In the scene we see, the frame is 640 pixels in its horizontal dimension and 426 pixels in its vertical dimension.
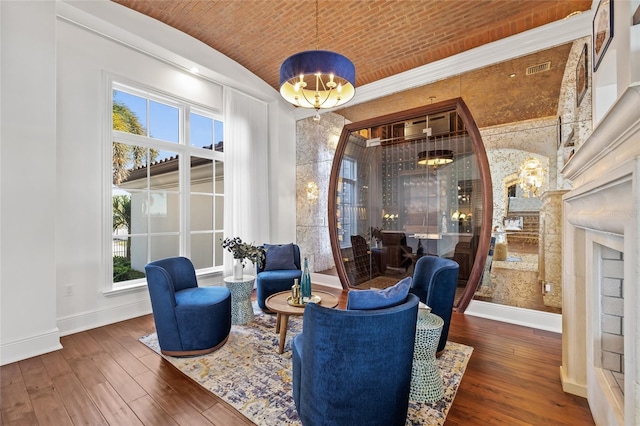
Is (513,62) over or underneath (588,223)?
over

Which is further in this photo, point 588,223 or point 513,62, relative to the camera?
point 513,62

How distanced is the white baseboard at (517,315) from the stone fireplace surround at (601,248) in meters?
1.30

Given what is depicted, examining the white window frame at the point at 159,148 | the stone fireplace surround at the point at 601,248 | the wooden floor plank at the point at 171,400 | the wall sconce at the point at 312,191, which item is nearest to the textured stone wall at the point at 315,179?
the wall sconce at the point at 312,191

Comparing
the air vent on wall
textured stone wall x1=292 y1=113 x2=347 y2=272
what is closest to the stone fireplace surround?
the air vent on wall

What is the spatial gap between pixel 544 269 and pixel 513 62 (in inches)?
106

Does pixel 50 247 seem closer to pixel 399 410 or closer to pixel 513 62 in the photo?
pixel 399 410

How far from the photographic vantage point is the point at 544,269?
137 inches

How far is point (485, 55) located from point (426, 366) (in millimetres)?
4001

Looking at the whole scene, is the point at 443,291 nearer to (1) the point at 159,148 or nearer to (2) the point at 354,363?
(2) the point at 354,363

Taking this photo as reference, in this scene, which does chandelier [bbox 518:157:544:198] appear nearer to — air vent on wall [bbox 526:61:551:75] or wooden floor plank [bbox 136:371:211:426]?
air vent on wall [bbox 526:61:551:75]

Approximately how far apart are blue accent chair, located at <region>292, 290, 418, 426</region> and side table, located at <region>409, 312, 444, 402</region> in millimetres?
549

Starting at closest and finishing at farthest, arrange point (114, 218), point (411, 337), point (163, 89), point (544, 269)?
point (411, 337)
point (544, 269)
point (114, 218)
point (163, 89)

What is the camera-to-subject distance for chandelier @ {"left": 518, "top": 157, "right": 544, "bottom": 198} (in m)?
3.51

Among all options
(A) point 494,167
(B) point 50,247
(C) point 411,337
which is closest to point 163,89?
(B) point 50,247
